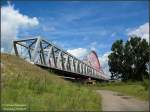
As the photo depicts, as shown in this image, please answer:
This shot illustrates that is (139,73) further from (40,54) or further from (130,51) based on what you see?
(40,54)

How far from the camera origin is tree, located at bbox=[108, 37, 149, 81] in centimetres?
11138

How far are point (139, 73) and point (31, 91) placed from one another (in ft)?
306

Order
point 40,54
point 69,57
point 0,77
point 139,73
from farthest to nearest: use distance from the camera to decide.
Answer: point 139,73 → point 69,57 → point 40,54 → point 0,77

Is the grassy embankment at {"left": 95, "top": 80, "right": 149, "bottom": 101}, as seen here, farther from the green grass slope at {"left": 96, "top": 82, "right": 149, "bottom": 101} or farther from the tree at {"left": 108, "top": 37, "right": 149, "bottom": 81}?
the tree at {"left": 108, "top": 37, "right": 149, "bottom": 81}

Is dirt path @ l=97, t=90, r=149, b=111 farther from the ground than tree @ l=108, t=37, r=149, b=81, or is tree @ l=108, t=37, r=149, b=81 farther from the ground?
tree @ l=108, t=37, r=149, b=81

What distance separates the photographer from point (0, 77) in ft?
69.4

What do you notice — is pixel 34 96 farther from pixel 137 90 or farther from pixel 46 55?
pixel 46 55

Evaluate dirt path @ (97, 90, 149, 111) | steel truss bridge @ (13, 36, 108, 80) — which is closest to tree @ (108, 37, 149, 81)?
steel truss bridge @ (13, 36, 108, 80)

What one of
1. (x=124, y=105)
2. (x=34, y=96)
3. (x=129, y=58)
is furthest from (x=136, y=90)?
(x=129, y=58)

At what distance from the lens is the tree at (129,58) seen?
365ft

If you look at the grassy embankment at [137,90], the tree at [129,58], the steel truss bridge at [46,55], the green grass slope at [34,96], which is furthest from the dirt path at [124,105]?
the tree at [129,58]

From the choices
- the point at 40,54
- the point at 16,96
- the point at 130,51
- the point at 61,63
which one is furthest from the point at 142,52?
the point at 16,96

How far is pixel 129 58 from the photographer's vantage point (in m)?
113

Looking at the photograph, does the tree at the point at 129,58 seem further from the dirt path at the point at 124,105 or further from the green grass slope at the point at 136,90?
the dirt path at the point at 124,105
